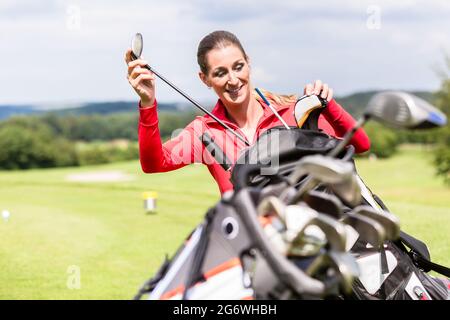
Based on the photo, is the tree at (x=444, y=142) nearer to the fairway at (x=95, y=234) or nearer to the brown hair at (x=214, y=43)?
the fairway at (x=95, y=234)

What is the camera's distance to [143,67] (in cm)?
274

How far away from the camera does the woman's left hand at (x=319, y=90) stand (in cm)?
290

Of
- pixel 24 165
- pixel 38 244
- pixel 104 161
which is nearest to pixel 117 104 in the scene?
pixel 104 161

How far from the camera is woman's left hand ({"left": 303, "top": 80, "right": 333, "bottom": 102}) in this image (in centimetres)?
290

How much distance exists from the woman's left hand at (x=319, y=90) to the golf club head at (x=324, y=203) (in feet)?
3.14

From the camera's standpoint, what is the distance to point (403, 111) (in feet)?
6.11

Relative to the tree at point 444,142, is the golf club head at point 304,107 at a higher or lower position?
higher

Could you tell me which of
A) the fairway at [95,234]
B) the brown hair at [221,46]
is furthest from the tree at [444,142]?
the brown hair at [221,46]

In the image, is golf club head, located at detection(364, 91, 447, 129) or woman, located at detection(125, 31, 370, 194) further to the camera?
woman, located at detection(125, 31, 370, 194)

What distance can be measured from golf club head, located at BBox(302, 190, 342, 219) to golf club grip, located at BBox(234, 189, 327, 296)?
0.26 m

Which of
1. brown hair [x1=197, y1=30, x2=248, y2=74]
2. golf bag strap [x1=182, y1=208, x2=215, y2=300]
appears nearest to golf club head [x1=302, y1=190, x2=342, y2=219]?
golf bag strap [x1=182, y1=208, x2=215, y2=300]

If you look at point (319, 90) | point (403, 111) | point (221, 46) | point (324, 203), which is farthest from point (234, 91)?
point (403, 111)

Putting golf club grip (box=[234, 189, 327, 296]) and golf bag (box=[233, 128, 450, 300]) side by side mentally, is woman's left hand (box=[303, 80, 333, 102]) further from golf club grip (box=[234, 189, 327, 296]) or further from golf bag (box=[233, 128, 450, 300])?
golf club grip (box=[234, 189, 327, 296])
